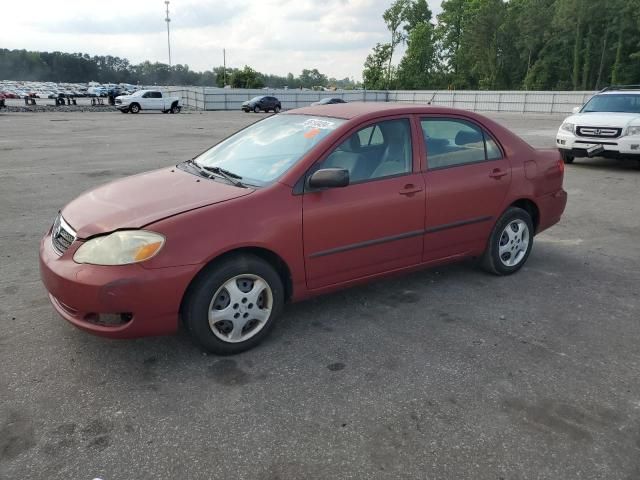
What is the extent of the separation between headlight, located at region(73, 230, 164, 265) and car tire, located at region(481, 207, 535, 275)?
9.84 ft

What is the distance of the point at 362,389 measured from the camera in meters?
3.06

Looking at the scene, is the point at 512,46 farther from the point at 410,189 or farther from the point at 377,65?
the point at 410,189

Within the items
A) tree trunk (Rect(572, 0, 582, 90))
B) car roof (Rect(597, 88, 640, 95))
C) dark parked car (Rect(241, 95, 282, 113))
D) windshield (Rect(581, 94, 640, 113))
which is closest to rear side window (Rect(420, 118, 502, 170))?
windshield (Rect(581, 94, 640, 113))

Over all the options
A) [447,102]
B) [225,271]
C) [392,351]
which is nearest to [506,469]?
[392,351]

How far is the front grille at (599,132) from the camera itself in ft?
34.8

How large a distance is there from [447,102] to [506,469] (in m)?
50.9

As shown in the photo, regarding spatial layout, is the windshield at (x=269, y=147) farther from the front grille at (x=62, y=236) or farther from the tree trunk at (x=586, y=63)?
the tree trunk at (x=586, y=63)

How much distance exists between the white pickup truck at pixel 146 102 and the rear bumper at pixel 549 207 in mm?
34558

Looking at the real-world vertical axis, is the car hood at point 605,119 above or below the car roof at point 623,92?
below

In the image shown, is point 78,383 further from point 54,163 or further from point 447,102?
point 447,102

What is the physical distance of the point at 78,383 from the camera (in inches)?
121

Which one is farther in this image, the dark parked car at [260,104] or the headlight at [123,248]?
the dark parked car at [260,104]

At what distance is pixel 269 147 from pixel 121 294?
1669mm

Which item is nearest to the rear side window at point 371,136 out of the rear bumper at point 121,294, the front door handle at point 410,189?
the front door handle at point 410,189
